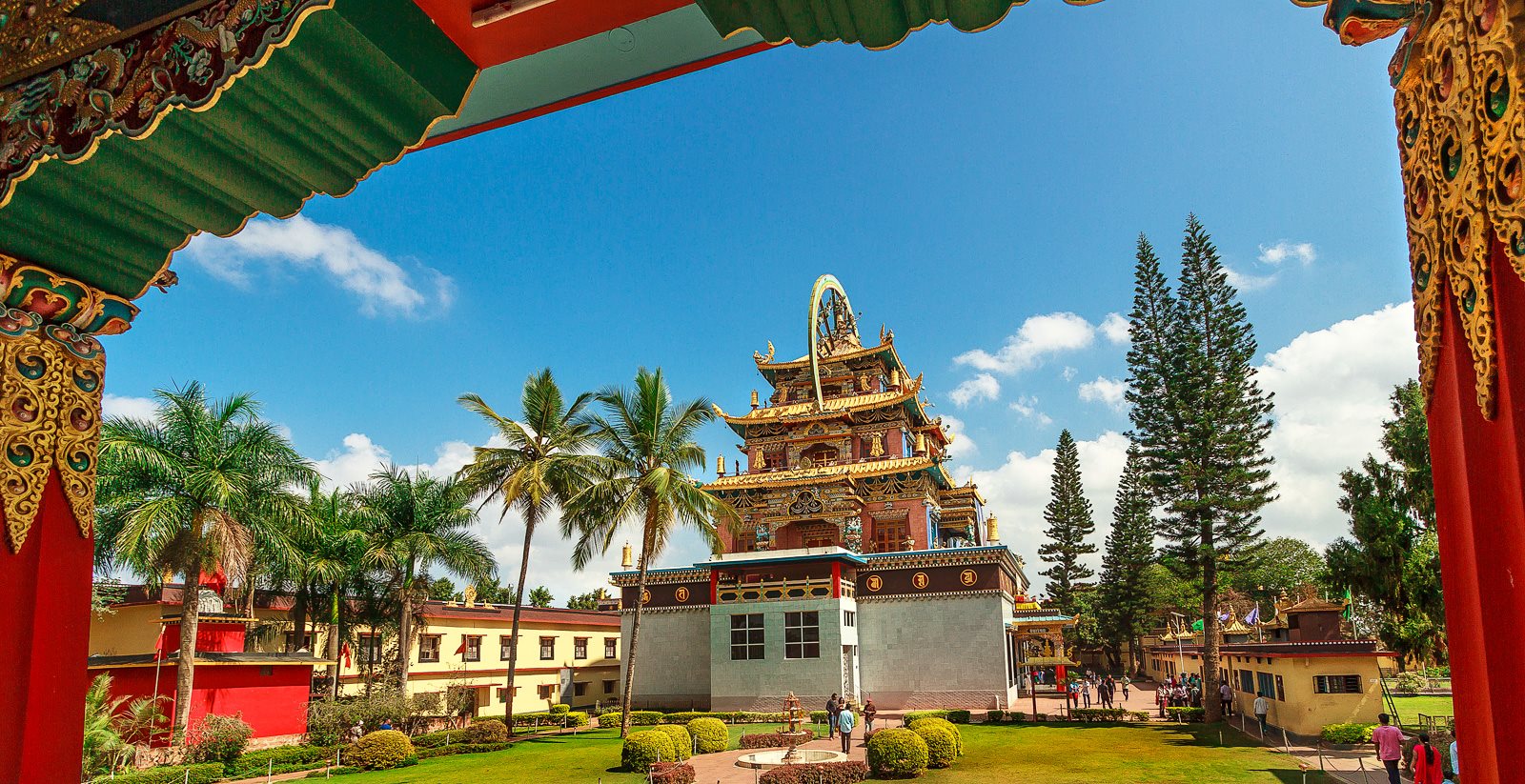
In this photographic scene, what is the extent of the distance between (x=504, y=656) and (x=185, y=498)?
16610 millimetres

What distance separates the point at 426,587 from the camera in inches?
1014

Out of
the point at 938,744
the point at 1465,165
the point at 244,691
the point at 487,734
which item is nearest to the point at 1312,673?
the point at 938,744

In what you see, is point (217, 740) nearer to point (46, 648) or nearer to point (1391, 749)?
point (46, 648)

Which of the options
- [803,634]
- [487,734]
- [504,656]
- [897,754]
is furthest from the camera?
[504,656]

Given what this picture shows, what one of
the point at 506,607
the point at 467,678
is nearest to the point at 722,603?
the point at 467,678

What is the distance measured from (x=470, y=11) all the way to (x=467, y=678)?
30877mm

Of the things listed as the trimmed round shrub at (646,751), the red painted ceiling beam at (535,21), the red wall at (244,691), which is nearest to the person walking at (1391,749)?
the trimmed round shrub at (646,751)

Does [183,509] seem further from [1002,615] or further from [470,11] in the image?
[1002,615]

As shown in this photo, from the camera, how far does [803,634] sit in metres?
25.2

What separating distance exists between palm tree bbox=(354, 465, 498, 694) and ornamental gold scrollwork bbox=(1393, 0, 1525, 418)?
25.3 meters

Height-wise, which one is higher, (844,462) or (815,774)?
(844,462)

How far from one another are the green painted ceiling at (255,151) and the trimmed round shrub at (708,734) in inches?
660

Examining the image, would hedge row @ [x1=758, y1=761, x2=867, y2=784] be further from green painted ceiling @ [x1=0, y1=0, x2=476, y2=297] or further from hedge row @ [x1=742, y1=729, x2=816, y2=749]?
green painted ceiling @ [x1=0, y1=0, x2=476, y2=297]

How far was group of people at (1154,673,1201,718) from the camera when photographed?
26298 mm
